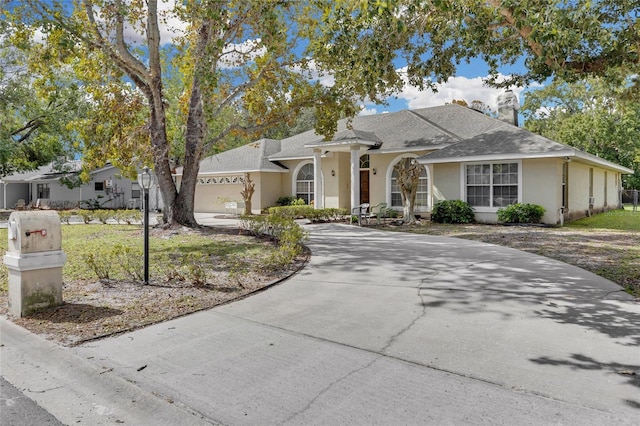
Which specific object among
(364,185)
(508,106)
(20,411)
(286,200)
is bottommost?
(20,411)

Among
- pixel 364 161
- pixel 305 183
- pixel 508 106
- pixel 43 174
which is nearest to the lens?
pixel 508 106

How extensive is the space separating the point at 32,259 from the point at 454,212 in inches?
591

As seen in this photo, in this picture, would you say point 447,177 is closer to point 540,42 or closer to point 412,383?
point 540,42

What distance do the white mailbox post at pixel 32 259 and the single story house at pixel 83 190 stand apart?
1083 inches

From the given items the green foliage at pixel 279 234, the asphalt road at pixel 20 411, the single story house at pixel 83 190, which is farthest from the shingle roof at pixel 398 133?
the asphalt road at pixel 20 411

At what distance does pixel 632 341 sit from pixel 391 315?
2418 millimetres

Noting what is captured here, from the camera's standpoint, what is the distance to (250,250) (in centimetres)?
1033

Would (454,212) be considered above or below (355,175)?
below

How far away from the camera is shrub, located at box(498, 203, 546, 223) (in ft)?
52.3

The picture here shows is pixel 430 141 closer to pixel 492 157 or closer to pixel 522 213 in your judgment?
pixel 492 157

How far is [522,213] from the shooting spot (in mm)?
16031

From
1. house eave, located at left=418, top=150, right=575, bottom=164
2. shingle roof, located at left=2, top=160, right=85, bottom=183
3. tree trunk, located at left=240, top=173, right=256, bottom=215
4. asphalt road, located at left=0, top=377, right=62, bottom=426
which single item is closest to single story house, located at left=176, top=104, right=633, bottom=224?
house eave, located at left=418, top=150, right=575, bottom=164

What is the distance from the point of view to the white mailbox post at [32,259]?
513 centimetres

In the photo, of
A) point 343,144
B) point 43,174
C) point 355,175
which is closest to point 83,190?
point 43,174
